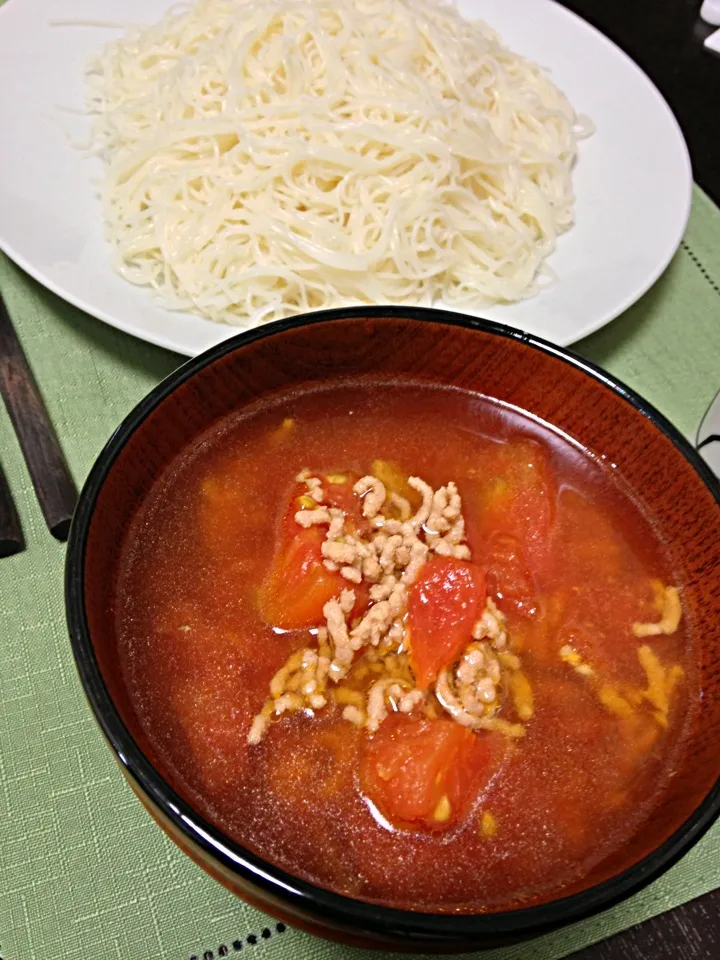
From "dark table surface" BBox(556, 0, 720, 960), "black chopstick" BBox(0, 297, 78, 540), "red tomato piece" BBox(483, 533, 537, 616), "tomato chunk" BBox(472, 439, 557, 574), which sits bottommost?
"black chopstick" BBox(0, 297, 78, 540)

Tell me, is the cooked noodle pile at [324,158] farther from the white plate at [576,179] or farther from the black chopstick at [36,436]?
the black chopstick at [36,436]

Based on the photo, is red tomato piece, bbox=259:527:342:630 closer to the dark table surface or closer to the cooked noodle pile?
the cooked noodle pile

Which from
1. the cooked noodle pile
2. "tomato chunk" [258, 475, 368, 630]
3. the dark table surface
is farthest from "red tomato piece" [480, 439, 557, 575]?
the dark table surface

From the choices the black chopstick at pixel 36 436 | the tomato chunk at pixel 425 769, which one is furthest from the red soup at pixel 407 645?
the black chopstick at pixel 36 436

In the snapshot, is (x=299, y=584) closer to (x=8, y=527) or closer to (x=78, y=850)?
(x=78, y=850)

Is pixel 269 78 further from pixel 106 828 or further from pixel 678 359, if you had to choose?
pixel 106 828

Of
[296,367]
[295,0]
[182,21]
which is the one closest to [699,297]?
[296,367]
